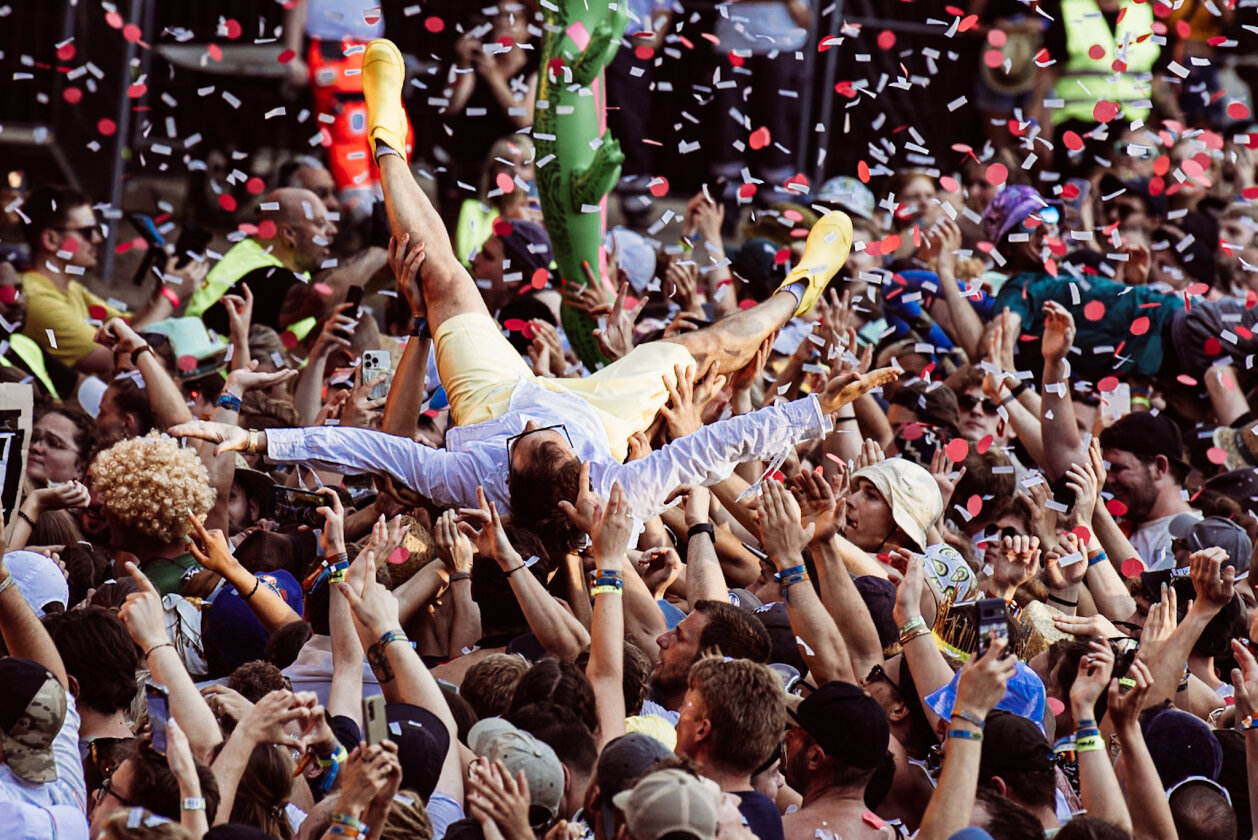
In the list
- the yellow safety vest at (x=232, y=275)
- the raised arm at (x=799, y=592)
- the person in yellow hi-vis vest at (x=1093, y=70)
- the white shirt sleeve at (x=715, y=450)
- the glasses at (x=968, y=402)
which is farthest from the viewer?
the person in yellow hi-vis vest at (x=1093, y=70)

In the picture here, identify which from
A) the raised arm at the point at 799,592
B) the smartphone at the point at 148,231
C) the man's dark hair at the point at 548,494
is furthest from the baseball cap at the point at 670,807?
the smartphone at the point at 148,231

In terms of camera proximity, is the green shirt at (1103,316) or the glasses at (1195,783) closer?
the glasses at (1195,783)

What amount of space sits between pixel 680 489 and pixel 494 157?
184 inches

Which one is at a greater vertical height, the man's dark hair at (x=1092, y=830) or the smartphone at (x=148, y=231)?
the man's dark hair at (x=1092, y=830)

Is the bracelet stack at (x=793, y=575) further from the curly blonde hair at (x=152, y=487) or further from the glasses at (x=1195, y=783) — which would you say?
the curly blonde hair at (x=152, y=487)

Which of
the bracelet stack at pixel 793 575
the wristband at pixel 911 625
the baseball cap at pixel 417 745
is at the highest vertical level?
the baseball cap at pixel 417 745

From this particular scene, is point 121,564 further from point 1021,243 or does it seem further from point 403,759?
point 1021,243

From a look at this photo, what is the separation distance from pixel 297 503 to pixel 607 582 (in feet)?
4.76

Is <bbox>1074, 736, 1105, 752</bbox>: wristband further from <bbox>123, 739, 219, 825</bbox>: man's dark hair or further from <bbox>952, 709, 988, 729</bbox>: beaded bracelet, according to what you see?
<bbox>123, 739, 219, 825</bbox>: man's dark hair

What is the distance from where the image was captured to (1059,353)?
290 inches

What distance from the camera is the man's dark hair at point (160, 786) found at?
3.97 meters

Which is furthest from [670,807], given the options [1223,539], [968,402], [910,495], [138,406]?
[968,402]

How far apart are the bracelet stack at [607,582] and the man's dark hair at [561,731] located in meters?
0.49

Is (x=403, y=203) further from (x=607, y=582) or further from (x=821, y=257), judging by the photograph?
(x=607, y=582)
